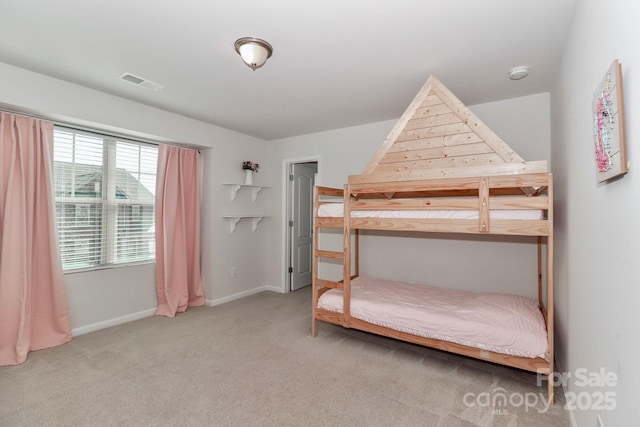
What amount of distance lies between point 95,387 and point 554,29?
399 cm

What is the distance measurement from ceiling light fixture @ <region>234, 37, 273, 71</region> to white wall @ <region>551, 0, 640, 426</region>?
1812 mm

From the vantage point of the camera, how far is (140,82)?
271cm

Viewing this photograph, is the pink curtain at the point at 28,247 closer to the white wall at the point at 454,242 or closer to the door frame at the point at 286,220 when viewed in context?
the door frame at the point at 286,220

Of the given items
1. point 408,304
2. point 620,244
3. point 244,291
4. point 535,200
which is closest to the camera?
point 620,244

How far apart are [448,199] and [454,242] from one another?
1129 millimetres

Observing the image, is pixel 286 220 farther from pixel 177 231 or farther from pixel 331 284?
pixel 331 284

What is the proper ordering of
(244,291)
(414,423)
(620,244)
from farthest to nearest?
(244,291) → (414,423) → (620,244)

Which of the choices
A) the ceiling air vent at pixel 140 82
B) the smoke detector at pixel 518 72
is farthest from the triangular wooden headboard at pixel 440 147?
the ceiling air vent at pixel 140 82

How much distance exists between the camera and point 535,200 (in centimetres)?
201

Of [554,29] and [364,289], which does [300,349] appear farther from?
[554,29]

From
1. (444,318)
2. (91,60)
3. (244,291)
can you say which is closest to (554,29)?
(444,318)

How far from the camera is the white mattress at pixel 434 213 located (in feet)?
6.81

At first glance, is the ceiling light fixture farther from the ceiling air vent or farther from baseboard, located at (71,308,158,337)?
baseboard, located at (71,308,158,337)

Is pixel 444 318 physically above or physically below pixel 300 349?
above
